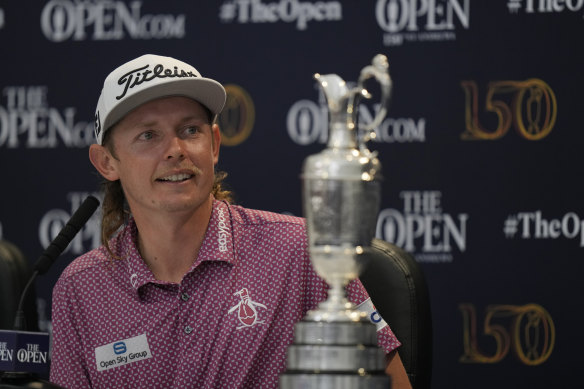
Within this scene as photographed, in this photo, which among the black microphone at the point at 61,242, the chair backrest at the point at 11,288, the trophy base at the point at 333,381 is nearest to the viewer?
the trophy base at the point at 333,381

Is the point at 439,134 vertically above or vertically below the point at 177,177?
above

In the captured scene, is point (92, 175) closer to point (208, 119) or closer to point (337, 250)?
point (208, 119)

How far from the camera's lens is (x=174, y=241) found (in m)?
2.26

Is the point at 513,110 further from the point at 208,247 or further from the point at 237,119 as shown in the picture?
the point at 208,247

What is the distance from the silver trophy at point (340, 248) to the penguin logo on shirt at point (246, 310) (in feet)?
2.80

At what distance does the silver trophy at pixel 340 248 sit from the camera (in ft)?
3.92

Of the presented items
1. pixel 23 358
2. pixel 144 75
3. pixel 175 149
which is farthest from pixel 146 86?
pixel 23 358

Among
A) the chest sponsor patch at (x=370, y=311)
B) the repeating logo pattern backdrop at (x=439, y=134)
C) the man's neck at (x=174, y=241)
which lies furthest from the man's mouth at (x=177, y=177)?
the repeating logo pattern backdrop at (x=439, y=134)

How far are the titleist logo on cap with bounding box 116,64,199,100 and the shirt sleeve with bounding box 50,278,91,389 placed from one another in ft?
1.58

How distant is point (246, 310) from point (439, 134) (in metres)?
1.57

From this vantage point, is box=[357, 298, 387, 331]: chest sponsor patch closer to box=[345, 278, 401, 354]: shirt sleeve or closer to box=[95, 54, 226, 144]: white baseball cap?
box=[345, 278, 401, 354]: shirt sleeve

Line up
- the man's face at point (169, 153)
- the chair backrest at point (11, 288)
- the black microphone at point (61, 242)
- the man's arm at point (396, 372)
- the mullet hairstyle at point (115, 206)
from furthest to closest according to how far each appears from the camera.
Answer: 1. the chair backrest at point (11, 288)
2. the mullet hairstyle at point (115, 206)
3. the man's face at point (169, 153)
4. the man's arm at point (396, 372)
5. the black microphone at point (61, 242)

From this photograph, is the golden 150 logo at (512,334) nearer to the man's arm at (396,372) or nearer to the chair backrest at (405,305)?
the chair backrest at (405,305)

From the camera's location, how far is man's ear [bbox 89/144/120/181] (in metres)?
2.32
